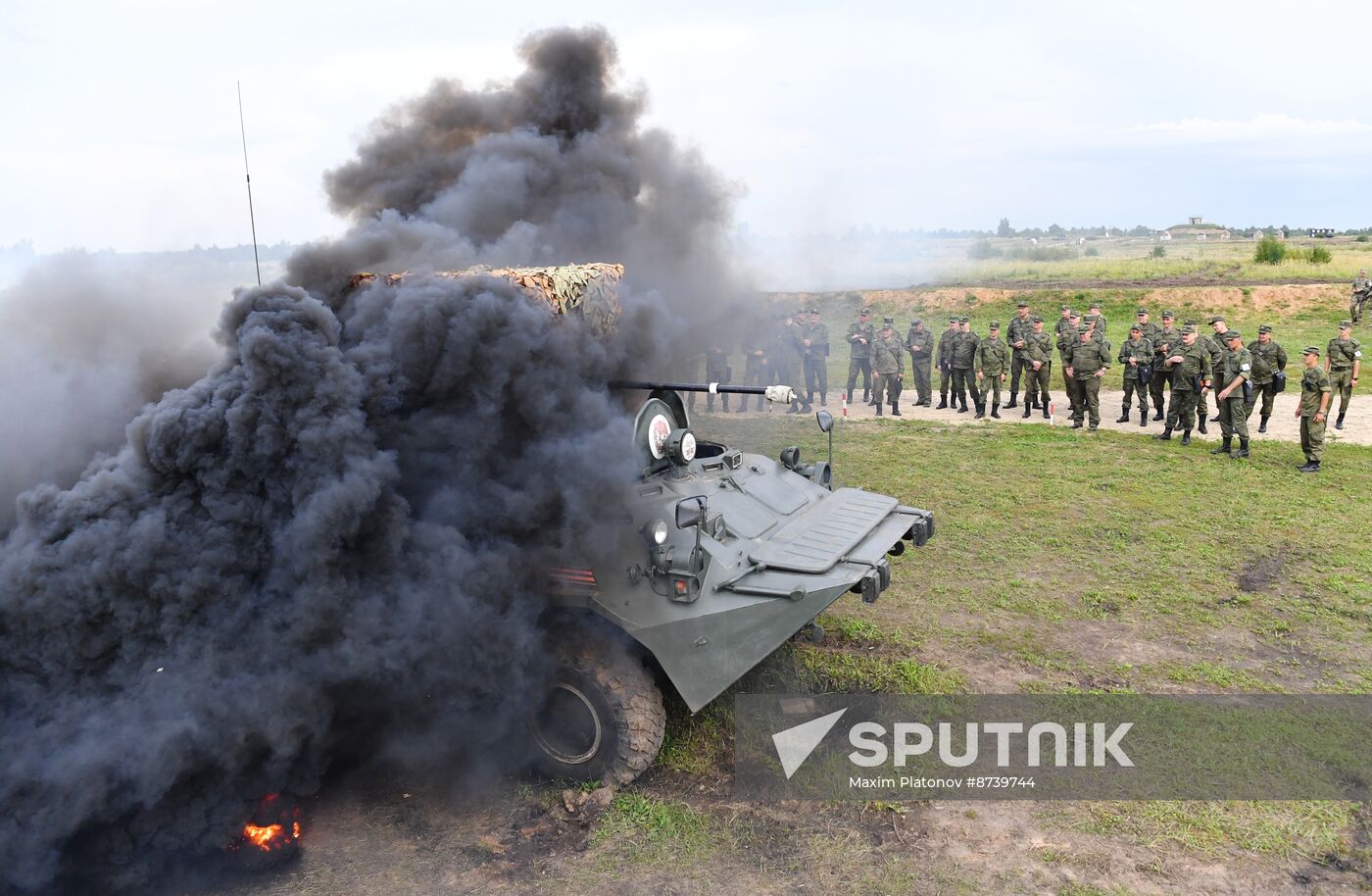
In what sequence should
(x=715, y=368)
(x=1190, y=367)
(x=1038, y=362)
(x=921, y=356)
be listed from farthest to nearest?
(x=921, y=356) → (x=715, y=368) → (x=1038, y=362) → (x=1190, y=367)

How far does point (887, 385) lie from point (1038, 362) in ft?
8.69

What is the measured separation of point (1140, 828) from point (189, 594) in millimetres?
5261

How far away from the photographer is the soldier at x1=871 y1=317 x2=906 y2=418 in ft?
57.5

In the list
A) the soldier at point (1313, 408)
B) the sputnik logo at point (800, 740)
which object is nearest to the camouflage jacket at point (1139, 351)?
the soldier at point (1313, 408)

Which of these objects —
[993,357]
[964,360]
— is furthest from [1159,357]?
[964,360]

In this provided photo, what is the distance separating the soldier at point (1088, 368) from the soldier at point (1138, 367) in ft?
1.75

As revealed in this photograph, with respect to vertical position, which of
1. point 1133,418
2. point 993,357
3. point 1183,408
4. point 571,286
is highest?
point 571,286

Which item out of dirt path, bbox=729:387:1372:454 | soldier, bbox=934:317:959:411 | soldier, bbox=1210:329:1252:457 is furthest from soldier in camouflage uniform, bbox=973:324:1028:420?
soldier, bbox=1210:329:1252:457

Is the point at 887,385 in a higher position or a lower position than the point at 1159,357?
lower

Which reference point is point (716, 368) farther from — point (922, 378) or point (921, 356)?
point (922, 378)

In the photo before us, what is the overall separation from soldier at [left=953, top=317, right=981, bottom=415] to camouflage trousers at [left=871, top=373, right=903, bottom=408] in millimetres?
1074

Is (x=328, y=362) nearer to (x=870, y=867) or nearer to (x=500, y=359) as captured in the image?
(x=500, y=359)

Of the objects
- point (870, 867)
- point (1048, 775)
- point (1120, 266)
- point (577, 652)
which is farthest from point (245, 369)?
point (1120, 266)

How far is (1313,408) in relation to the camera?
12.4 m
